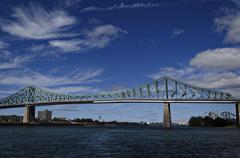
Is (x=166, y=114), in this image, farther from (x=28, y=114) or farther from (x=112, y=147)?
(x=112, y=147)

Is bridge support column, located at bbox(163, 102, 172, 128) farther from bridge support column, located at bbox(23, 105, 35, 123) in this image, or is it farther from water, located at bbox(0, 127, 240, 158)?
water, located at bbox(0, 127, 240, 158)

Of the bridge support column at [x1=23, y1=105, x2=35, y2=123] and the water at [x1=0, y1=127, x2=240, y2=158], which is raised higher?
the bridge support column at [x1=23, y1=105, x2=35, y2=123]

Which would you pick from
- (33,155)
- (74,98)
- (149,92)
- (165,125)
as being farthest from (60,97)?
(33,155)

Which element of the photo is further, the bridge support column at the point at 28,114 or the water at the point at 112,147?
the bridge support column at the point at 28,114

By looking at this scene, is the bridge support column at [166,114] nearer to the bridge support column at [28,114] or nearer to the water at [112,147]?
the bridge support column at [28,114]

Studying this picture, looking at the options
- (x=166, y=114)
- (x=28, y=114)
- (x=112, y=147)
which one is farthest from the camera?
(x=28, y=114)

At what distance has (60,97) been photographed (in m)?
170

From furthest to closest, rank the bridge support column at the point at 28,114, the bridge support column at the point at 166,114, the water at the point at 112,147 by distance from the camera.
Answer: the bridge support column at the point at 28,114 < the bridge support column at the point at 166,114 < the water at the point at 112,147

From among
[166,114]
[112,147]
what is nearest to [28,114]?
[166,114]

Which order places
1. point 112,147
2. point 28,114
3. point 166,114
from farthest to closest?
1. point 28,114
2. point 166,114
3. point 112,147

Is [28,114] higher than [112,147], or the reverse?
[28,114]

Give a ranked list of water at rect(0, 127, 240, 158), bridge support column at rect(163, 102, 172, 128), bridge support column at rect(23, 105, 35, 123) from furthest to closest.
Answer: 1. bridge support column at rect(23, 105, 35, 123)
2. bridge support column at rect(163, 102, 172, 128)
3. water at rect(0, 127, 240, 158)

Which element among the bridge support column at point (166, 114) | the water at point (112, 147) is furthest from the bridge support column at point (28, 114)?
the water at point (112, 147)

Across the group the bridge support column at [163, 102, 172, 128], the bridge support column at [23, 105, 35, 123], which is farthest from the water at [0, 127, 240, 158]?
the bridge support column at [23, 105, 35, 123]
